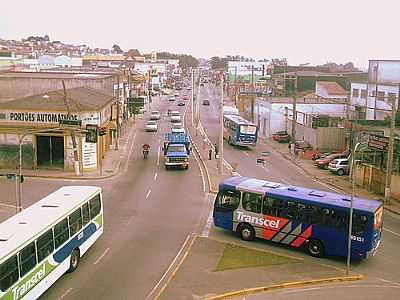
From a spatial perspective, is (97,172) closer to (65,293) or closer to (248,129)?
(248,129)

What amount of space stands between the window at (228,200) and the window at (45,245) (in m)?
8.55

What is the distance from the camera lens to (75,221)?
18562mm

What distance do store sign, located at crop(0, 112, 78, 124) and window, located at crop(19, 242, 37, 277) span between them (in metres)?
23.4

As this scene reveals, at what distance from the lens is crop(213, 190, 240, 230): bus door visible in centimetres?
2283

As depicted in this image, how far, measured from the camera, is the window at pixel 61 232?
16.9 m

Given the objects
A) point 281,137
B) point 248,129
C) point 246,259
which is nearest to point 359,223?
point 246,259

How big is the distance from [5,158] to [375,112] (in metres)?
36.1

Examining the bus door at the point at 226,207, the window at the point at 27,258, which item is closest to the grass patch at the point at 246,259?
the bus door at the point at 226,207

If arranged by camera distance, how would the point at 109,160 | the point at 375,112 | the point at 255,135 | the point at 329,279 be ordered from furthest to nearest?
the point at 375,112, the point at 255,135, the point at 109,160, the point at 329,279

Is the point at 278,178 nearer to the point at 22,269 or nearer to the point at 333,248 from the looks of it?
the point at 333,248

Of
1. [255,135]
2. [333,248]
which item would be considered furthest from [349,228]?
[255,135]

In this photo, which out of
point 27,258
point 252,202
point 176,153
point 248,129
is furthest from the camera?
point 248,129

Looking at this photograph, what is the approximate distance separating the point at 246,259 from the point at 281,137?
39828 mm

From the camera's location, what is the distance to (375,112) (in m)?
55.8
